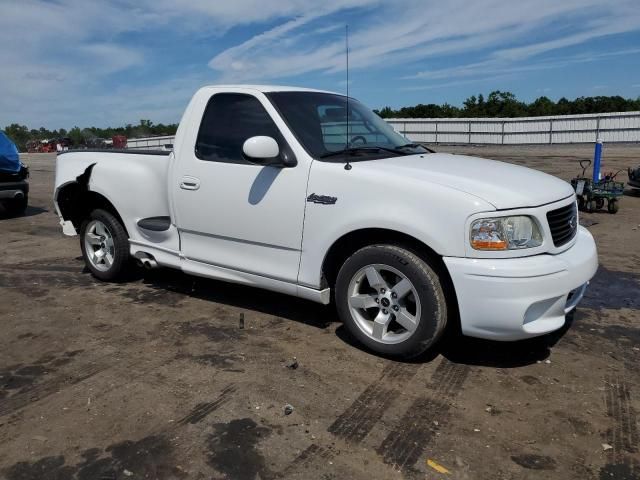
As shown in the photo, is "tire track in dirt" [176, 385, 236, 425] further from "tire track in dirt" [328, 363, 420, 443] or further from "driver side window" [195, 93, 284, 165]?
"driver side window" [195, 93, 284, 165]

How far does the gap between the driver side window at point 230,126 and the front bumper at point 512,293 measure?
1901 mm

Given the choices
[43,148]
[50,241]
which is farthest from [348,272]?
[43,148]

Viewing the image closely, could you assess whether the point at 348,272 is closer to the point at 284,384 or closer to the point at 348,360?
the point at 348,360

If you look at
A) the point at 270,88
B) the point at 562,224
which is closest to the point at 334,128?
the point at 270,88

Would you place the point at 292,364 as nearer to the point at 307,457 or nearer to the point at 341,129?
the point at 307,457

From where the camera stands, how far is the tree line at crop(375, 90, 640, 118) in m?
51.2

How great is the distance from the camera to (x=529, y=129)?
33094 mm

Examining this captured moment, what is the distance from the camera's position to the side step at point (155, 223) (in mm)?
5113

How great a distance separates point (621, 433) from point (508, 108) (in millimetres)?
55885

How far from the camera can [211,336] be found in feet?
14.5

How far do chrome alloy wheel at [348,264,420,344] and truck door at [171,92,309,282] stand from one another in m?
0.58

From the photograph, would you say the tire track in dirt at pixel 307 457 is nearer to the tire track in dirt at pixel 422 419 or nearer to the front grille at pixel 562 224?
the tire track in dirt at pixel 422 419

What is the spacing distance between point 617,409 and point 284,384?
79.0 inches

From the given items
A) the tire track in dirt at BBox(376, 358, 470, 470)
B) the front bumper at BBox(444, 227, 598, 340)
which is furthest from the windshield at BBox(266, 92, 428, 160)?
the tire track in dirt at BBox(376, 358, 470, 470)
